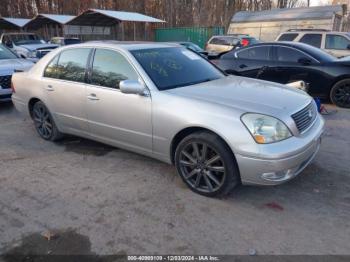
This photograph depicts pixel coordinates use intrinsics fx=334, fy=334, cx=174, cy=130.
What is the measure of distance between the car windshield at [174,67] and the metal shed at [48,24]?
71.2 feet

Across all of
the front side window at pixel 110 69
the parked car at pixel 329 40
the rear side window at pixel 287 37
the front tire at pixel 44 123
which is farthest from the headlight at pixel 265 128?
the rear side window at pixel 287 37

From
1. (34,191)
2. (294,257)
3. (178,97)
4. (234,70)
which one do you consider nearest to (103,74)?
(178,97)

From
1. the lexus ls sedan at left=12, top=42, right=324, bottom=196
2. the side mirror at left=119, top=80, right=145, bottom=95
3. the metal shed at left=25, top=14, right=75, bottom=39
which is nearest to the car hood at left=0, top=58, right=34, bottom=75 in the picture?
the lexus ls sedan at left=12, top=42, right=324, bottom=196

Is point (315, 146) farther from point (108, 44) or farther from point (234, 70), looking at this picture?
point (234, 70)

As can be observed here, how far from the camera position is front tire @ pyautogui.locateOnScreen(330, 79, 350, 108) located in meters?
7.37

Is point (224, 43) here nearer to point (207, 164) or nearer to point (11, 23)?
point (207, 164)

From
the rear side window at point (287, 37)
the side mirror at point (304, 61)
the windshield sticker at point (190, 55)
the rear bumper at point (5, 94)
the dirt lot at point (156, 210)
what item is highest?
the windshield sticker at point (190, 55)

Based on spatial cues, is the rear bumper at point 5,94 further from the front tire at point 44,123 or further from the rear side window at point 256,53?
the rear side window at point 256,53

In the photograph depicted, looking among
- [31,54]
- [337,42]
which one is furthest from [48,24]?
[337,42]

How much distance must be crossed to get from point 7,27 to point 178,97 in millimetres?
28543

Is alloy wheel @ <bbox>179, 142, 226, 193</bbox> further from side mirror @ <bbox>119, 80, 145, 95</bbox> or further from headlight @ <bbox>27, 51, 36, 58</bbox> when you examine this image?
headlight @ <bbox>27, 51, 36, 58</bbox>

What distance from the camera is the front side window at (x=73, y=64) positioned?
15.3 ft

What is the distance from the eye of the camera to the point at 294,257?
2746 mm

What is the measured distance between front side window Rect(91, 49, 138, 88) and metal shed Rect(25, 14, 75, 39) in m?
21.5
